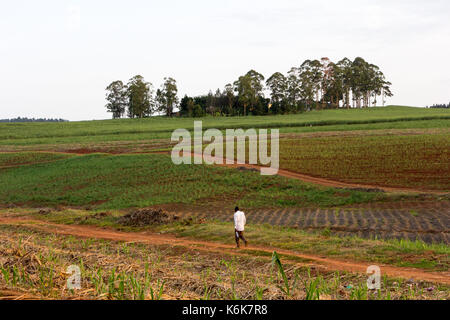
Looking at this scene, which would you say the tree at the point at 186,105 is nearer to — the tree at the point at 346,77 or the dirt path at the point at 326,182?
the tree at the point at 346,77

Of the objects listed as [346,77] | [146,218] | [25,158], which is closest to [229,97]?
[346,77]

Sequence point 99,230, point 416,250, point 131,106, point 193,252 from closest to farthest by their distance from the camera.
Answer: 1. point 416,250
2. point 193,252
3. point 99,230
4. point 131,106

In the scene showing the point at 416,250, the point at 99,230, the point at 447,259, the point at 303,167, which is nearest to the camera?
the point at 447,259

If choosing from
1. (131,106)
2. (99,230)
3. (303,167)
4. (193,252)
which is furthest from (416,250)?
(131,106)

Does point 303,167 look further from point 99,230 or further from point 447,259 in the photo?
point 447,259

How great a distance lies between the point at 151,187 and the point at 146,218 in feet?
33.9

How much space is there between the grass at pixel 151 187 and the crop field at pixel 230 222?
13cm

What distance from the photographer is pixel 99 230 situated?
1889 cm

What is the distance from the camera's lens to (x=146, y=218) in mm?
20281

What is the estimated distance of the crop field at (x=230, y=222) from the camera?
212 inches

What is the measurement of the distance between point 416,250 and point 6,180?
34.0 meters
